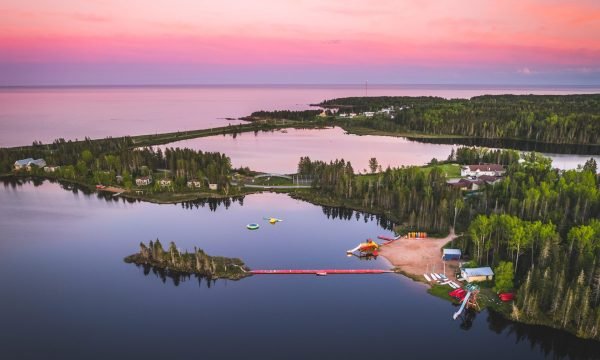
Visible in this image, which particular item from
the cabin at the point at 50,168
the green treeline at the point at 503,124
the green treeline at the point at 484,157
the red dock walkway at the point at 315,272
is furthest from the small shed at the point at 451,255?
the green treeline at the point at 503,124

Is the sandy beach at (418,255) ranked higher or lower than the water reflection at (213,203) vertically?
lower

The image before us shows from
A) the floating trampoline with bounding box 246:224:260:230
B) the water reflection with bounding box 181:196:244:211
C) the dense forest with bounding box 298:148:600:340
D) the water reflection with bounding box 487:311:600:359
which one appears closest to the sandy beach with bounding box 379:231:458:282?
the dense forest with bounding box 298:148:600:340

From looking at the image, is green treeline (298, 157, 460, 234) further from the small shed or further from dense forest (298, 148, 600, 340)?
the small shed

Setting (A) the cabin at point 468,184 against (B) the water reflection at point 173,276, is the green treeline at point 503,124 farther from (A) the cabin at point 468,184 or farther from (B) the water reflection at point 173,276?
(B) the water reflection at point 173,276

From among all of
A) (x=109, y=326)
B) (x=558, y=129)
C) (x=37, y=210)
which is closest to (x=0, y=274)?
(x=109, y=326)

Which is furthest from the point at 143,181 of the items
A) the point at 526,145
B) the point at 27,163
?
the point at 526,145

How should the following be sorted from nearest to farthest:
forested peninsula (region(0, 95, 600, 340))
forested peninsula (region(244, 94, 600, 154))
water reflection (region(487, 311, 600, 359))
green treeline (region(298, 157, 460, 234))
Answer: water reflection (region(487, 311, 600, 359)), forested peninsula (region(0, 95, 600, 340)), green treeline (region(298, 157, 460, 234)), forested peninsula (region(244, 94, 600, 154))

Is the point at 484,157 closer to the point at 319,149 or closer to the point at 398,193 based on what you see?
the point at 398,193
